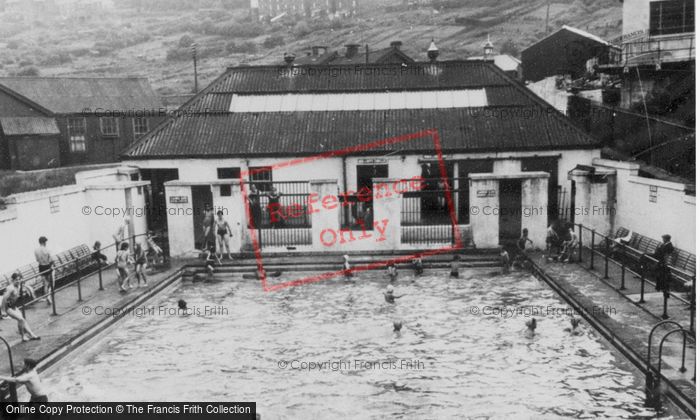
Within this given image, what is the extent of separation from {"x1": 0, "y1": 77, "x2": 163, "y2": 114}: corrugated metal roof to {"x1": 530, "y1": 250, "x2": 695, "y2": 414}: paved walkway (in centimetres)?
3544

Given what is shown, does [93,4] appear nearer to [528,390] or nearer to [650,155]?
[650,155]

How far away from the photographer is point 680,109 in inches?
990

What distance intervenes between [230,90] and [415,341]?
20.1 m

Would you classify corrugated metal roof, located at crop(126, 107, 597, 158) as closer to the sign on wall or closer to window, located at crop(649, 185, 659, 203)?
the sign on wall

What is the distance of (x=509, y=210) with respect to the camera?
2348 cm

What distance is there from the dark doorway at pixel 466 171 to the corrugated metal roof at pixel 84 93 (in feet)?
96.1

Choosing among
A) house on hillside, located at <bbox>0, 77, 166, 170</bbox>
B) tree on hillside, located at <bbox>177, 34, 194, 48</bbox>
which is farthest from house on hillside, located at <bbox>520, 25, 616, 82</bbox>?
tree on hillside, located at <bbox>177, 34, 194, 48</bbox>

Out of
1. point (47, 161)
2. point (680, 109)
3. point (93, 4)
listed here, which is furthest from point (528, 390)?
point (93, 4)

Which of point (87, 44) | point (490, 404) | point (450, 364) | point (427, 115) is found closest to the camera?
point (490, 404)

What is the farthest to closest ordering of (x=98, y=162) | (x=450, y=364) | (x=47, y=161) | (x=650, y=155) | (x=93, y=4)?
(x=93, y=4), (x=98, y=162), (x=47, y=161), (x=650, y=155), (x=450, y=364)

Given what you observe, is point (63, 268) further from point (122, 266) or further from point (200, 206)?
point (200, 206)

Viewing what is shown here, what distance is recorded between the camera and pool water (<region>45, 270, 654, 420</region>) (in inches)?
450

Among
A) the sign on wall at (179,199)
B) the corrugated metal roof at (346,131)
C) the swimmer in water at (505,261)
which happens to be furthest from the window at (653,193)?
the sign on wall at (179,199)

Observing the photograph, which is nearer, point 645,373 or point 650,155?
point 645,373
